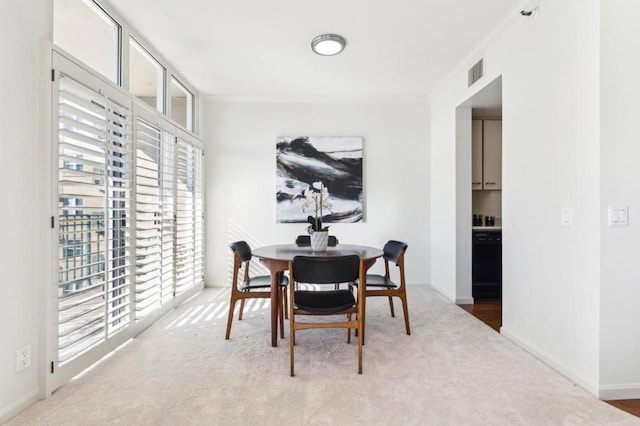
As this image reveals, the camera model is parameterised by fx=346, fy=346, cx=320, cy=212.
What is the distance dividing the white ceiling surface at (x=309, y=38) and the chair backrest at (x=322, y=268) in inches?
78.3

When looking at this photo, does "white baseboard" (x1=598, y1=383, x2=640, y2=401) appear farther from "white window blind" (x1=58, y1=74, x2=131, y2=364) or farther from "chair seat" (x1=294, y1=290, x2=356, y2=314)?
"white window blind" (x1=58, y1=74, x2=131, y2=364)

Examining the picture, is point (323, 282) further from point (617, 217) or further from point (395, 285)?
point (617, 217)

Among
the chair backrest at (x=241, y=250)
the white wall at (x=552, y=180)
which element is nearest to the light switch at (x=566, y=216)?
the white wall at (x=552, y=180)

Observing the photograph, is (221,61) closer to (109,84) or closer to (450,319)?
(109,84)

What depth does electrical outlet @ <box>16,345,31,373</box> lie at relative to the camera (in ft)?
6.21

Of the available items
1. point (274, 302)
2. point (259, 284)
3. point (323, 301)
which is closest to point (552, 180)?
point (323, 301)

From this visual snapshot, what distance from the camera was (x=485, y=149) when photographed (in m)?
4.58

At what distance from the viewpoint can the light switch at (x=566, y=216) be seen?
89.0 inches

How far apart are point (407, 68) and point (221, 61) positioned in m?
2.11

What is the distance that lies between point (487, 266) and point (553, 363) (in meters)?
2.00

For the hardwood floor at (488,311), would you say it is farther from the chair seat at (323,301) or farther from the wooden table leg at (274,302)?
the wooden table leg at (274,302)

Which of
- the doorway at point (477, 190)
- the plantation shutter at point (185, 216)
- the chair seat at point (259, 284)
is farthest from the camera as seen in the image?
the doorway at point (477, 190)

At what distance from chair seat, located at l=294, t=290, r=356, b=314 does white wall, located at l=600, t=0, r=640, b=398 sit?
1.57 m

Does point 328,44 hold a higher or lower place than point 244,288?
higher
